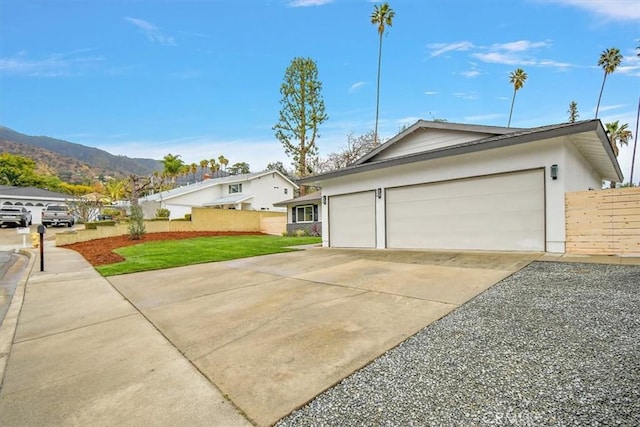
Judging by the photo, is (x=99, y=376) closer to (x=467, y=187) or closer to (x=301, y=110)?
(x=467, y=187)

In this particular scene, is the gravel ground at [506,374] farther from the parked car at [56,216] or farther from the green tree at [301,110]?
the parked car at [56,216]

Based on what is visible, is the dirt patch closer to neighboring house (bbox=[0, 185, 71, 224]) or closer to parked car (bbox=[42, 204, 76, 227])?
parked car (bbox=[42, 204, 76, 227])

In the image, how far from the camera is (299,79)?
1152 inches

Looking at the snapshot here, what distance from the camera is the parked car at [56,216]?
2625cm

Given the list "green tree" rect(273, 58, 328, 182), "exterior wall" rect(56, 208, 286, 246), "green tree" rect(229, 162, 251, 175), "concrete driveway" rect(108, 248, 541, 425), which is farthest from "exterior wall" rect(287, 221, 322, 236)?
"green tree" rect(229, 162, 251, 175)

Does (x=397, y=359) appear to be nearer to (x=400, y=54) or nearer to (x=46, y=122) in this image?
(x=400, y=54)

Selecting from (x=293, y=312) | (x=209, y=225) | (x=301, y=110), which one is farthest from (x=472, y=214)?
(x=301, y=110)

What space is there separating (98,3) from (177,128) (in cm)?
2220

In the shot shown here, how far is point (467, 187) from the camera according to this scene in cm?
945

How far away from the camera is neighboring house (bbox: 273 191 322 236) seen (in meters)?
22.2

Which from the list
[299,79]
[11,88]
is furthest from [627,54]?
[11,88]

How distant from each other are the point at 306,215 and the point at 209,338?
20227mm

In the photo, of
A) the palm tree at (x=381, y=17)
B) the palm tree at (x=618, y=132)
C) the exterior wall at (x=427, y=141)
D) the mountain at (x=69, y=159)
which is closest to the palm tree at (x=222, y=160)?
the mountain at (x=69, y=159)

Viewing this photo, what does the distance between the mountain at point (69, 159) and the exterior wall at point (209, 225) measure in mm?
58888
